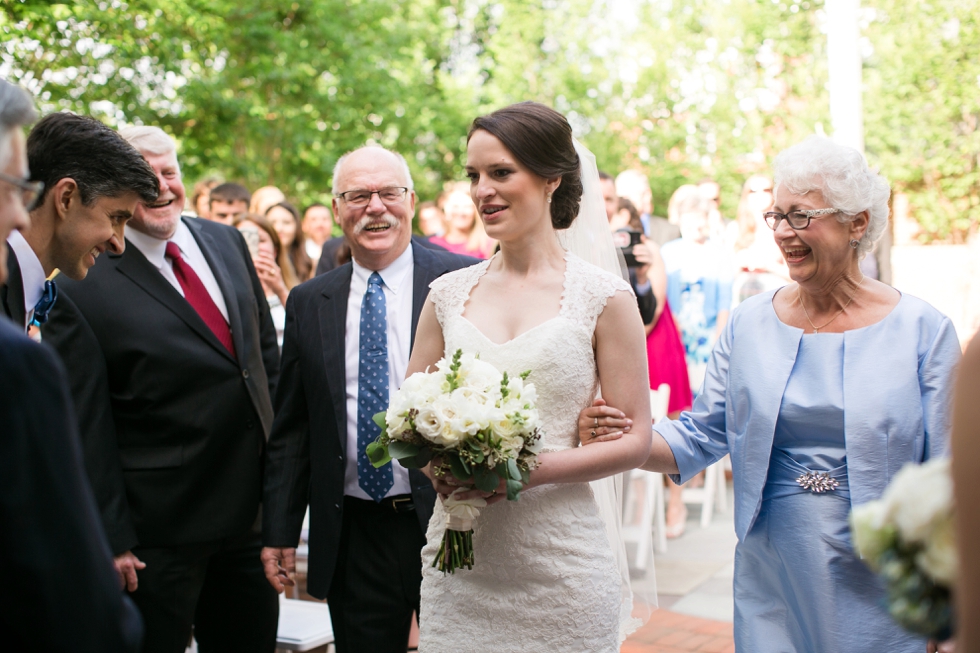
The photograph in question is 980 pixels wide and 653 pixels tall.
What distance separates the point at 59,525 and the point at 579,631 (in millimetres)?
1829

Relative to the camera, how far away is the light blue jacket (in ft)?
9.40

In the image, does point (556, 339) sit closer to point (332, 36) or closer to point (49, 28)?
point (49, 28)

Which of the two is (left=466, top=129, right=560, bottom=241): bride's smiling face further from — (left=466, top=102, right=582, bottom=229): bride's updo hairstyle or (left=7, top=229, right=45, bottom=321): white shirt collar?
(left=7, top=229, right=45, bottom=321): white shirt collar

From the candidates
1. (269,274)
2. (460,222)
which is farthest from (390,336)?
(460,222)

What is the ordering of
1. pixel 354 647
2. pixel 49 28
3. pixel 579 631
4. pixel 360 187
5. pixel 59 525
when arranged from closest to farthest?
pixel 59 525 → pixel 579 631 → pixel 354 647 → pixel 360 187 → pixel 49 28

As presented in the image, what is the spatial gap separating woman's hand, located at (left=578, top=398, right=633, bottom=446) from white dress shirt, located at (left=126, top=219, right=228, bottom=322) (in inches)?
71.2

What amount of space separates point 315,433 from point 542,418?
1.14 meters

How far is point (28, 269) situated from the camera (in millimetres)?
2871

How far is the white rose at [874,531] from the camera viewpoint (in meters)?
1.38

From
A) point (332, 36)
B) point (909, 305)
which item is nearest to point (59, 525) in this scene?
point (909, 305)

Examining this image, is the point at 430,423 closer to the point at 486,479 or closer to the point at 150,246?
the point at 486,479

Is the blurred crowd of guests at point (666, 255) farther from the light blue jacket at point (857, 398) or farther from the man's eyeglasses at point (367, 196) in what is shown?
the light blue jacket at point (857, 398)

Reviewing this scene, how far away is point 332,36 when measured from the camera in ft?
49.4

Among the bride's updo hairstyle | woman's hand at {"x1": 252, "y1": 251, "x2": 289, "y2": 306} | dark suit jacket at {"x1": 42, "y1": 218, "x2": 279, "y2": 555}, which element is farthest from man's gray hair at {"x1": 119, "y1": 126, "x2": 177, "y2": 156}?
woman's hand at {"x1": 252, "y1": 251, "x2": 289, "y2": 306}
